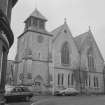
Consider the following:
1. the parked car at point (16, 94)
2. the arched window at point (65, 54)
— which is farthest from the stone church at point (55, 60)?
the parked car at point (16, 94)

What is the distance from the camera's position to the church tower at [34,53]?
35.7 metres

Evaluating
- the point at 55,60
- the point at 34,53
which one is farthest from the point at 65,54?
the point at 34,53

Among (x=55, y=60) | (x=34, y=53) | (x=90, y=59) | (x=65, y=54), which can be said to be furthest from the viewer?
(x=90, y=59)

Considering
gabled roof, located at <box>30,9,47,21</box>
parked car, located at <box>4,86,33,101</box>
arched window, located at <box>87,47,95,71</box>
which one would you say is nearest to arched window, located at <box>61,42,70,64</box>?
arched window, located at <box>87,47,95,71</box>

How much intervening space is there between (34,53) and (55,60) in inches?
200

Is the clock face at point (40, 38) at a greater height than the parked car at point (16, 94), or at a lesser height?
greater

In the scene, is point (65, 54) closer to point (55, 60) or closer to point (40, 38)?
point (55, 60)

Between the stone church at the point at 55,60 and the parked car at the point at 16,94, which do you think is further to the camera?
the stone church at the point at 55,60

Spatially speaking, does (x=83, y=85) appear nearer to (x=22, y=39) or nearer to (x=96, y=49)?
(x=96, y=49)

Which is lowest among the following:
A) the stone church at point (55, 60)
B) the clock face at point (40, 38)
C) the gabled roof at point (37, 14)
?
the stone church at point (55, 60)

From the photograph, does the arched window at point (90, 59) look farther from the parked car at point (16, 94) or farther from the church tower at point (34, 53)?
the parked car at point (16, 94)

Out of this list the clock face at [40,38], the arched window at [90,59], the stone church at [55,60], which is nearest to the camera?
the stone church at [55,60]

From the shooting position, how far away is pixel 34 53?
124 ft

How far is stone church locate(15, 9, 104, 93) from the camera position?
37.2 meters
